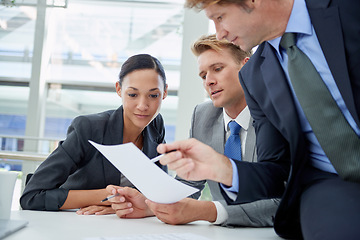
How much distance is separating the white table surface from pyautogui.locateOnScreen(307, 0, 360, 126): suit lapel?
516 mm

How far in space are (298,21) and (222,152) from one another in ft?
2.68

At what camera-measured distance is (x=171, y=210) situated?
129 cm

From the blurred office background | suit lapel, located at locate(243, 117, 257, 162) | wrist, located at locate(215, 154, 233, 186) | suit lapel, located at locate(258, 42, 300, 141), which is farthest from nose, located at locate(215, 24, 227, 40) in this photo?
the blurred office background

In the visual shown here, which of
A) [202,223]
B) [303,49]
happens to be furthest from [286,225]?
[303,49]

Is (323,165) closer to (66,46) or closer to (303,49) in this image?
(303,49)

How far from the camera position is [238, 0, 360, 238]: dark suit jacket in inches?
43.0

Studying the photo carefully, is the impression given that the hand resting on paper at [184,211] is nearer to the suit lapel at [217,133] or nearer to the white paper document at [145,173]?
the white paper document at [145,173]

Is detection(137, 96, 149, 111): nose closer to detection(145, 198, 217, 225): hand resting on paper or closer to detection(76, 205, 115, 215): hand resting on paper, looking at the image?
detection(76, 205, 115, 215): hand resting on paper

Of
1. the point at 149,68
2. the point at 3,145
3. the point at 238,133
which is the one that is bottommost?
the point at 3,145

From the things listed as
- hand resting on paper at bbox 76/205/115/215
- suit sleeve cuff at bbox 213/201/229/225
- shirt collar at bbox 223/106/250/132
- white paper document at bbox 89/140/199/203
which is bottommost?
hand resting on paper at bbox 76/205/115/215

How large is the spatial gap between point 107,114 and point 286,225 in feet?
3.84

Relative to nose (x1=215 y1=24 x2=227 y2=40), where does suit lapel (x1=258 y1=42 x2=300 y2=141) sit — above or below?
below

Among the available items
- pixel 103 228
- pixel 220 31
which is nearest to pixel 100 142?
pixel 103 228

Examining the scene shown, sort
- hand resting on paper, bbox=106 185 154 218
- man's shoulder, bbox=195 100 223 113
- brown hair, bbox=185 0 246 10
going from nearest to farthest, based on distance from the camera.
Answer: brown hair, bbox=185 0 246 10, hand resting on paper, bbox=106 185 154 218, man's shoulder, bbox=195 100 223 113
